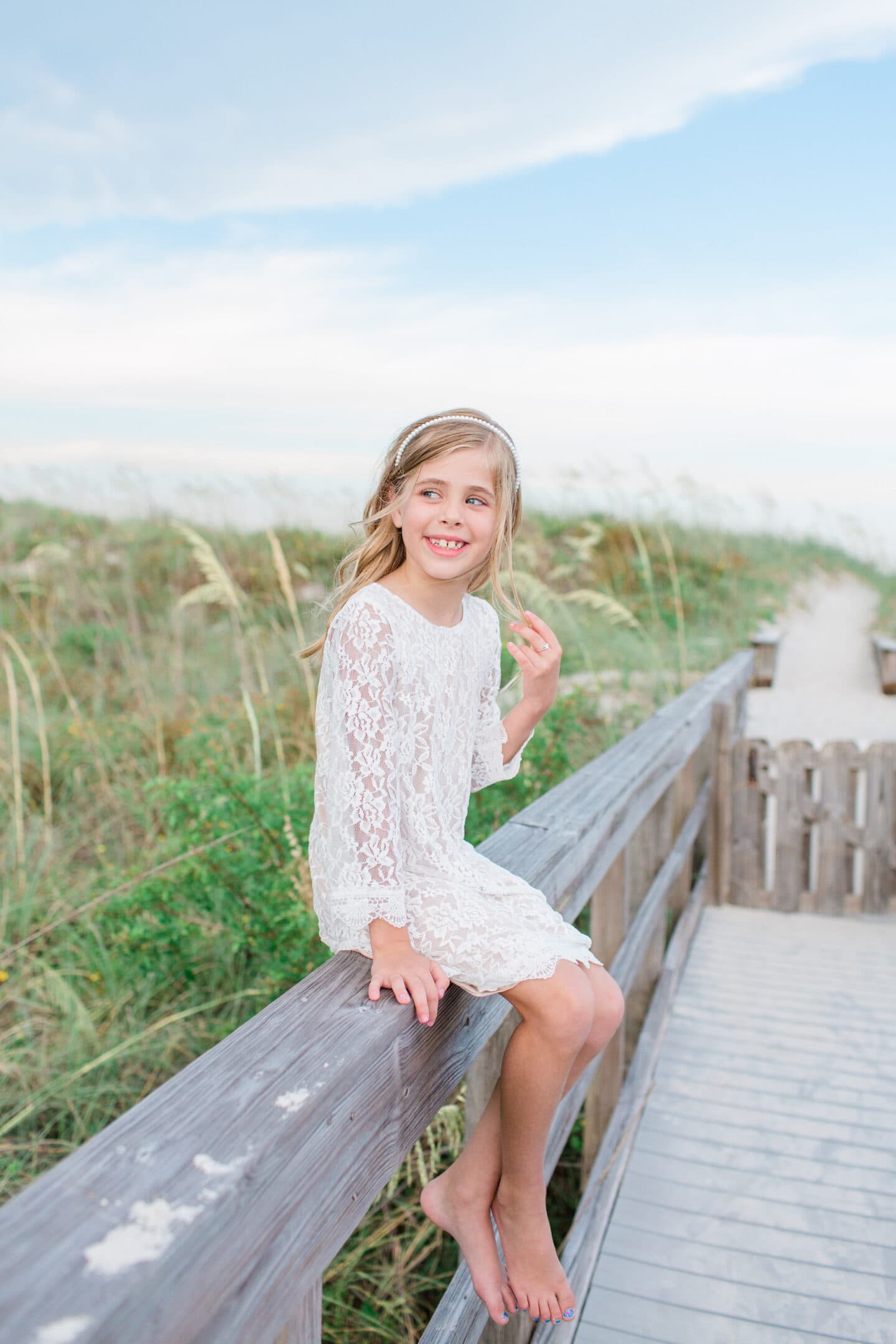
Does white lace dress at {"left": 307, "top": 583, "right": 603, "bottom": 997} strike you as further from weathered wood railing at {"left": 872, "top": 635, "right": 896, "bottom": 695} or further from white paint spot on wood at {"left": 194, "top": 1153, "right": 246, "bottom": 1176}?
weathered wood railing at {"left": 872, "top": 635, "right": 896, "bottom": 695}

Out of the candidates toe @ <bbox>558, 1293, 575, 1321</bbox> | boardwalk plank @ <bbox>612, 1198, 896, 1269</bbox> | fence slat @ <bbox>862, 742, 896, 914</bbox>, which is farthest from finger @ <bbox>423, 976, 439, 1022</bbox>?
fence slat @ <bbox>862, 742, 896, 914</bbox>

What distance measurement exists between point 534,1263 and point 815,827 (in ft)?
11.9

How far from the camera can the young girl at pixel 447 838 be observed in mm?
1276

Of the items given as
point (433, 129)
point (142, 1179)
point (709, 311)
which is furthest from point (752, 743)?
point (433, 129)

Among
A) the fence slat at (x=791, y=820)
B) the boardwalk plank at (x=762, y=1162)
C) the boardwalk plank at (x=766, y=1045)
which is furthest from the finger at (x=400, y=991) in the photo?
the fence slat at (x=791, y=820)

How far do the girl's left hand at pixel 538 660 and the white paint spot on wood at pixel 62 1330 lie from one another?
4.03ft


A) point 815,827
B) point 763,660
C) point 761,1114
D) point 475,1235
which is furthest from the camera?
point 763,660

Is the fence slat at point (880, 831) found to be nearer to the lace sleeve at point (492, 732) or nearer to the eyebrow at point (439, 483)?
the lace sleeve at point (492, 732)

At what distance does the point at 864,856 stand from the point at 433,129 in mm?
6589

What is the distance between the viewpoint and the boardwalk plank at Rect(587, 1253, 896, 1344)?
1916 millimetres

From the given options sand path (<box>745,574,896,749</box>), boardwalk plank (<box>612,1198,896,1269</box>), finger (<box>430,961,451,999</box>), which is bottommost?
sand path (<box>745,574,896,749</box>)

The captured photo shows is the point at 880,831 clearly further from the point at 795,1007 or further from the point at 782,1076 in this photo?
the point at 782,1076

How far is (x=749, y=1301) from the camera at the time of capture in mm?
1994

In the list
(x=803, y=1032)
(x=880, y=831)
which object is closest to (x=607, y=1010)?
(x=803, y=1032)
